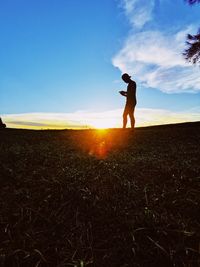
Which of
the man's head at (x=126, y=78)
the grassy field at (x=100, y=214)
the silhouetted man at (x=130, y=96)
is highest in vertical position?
the man's head at (x=126, y=78)

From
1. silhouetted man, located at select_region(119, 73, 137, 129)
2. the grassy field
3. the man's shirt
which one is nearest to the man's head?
silhouetted man, located at select_region(119, 73, 137, 129)

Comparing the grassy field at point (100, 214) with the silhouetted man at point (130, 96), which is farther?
the silhouetted man at point (130, 96)

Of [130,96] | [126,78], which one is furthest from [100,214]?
[126,78]

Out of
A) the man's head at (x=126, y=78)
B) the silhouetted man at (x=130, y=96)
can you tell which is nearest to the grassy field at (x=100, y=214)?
the silhouetted man at (x=130, y=96)

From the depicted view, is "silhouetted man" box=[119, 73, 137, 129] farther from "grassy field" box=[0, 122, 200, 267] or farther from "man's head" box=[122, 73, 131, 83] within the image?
"grassy field" box=[0, 122, 200, 267]

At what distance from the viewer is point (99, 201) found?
493 cm

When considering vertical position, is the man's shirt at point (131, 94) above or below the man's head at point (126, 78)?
below

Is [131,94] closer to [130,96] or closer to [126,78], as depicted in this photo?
[130,96]

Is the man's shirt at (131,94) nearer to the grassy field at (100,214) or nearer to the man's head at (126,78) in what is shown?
the man's head at (126,78)

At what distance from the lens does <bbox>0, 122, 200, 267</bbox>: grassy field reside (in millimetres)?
3568

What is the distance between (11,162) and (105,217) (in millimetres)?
4018

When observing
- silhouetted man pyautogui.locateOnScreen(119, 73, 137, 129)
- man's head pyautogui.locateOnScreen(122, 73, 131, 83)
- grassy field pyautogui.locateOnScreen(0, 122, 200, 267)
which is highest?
man's head pyautogui.locateOnScreen(122, 73, 131, 83)

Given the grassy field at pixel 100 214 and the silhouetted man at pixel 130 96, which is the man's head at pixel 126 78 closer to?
the silhouetted man at pixel 130 96

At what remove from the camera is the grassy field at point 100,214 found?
357 centimetres
